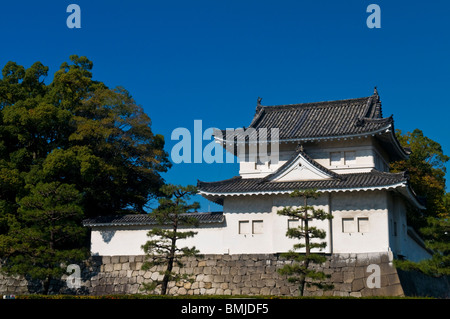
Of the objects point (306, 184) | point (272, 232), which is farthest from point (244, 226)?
point (306, 184)

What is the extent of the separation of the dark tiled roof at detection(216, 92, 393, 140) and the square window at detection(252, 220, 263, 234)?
4.48 metres

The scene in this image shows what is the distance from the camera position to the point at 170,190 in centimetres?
2656

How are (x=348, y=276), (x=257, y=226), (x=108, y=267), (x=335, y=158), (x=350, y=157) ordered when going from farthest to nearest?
(x=108, y=267)
(x=335, y=158)
(x=350, y=157)
(x=257, y=226)
(x=348, y=276)

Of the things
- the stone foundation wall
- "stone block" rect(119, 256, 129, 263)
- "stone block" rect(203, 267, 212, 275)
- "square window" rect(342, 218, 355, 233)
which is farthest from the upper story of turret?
"stone block" rect(119, 256, 129, 263)

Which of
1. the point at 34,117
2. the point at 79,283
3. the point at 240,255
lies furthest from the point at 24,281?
the point at 240,255

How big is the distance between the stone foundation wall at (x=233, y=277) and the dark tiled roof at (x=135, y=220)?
→ 170 cm

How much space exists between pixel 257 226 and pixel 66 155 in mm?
10427

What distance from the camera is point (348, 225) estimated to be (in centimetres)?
2791

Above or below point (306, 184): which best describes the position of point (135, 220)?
below

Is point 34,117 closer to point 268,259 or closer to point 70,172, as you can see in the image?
point 70,172

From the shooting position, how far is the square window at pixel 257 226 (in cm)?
2919

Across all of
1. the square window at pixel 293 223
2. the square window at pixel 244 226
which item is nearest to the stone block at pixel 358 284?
the square window at pixel 293 223

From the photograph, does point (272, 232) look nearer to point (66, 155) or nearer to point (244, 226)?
point (244, 226)

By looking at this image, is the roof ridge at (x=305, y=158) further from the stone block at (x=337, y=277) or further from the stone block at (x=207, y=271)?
the stone block at (x=207, y=271)
